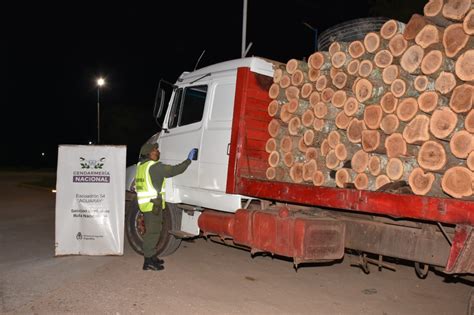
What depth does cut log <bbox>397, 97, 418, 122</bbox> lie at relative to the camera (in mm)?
4395

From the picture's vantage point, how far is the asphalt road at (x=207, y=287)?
16.8 ft

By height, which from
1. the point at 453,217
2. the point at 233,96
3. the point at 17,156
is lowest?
the point at 17,156

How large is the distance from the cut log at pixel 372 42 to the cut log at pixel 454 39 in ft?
2.47

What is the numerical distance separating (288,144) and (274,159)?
277mm

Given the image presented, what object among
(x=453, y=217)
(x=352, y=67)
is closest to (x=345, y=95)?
(x=352, y=67)

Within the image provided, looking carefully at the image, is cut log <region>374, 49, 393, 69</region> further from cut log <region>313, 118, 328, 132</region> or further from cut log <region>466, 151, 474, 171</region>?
cut log <region>466, 151, 474, 171</region>

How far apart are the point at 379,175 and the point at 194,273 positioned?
303 cm

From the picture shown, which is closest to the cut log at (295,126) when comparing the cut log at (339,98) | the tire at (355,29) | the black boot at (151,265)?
the cut log at (339,98)

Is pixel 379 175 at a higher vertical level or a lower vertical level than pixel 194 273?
higher

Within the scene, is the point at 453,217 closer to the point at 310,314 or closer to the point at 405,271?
the point at 310,314

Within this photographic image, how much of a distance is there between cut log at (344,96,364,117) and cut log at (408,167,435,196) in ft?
3.18

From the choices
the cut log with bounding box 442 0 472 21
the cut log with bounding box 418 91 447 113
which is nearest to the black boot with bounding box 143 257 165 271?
the cut log with bounding box 418 91 447 113

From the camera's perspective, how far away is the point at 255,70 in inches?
240

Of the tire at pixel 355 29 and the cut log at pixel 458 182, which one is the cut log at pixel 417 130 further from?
the tire at pixel 355 29
